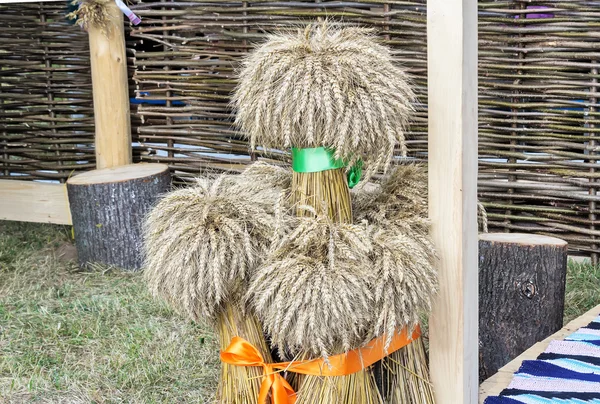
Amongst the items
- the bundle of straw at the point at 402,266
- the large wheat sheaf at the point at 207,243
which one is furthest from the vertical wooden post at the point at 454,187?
the large wheat sheaf at the point at 207,243

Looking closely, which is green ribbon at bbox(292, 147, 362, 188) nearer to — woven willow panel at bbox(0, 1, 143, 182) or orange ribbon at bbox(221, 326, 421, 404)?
orange ribbon at bbox(221, 326, 421, 404)

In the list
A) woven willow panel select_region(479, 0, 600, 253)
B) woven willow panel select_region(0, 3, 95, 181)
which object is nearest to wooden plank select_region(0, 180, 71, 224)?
woven willow panel select_region(0, 3, 95, 181)

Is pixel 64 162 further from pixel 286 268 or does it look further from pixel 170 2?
pixel 286 268

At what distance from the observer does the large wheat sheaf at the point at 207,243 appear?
5.82ft

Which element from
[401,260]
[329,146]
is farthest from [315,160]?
[401,260]

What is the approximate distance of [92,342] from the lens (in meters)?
2.93

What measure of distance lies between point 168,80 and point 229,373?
255 centimetres

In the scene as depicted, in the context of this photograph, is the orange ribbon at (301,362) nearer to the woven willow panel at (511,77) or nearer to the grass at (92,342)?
the grass at (92,342)

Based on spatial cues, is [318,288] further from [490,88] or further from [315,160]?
[490,88]

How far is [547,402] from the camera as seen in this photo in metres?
1.92

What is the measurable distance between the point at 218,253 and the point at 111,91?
262cm

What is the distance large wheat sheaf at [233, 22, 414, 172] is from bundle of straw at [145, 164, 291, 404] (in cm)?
21

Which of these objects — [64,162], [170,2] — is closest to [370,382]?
[170,2]

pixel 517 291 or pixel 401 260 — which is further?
pixel 517 291
